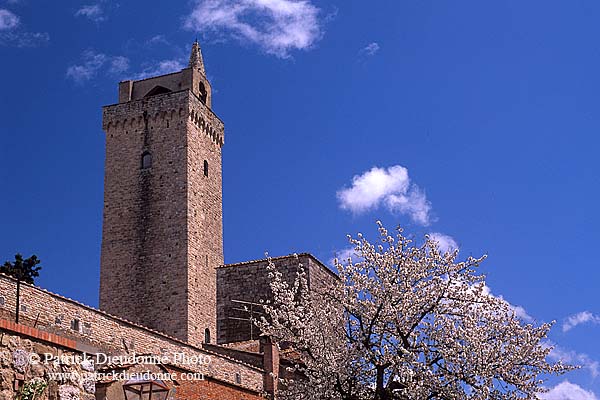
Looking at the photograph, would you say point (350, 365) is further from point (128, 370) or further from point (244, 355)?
point (244, 355)

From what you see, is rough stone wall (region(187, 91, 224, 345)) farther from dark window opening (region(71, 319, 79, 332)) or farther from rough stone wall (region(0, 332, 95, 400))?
rough stone wall (region(0, 332, 95, 400))

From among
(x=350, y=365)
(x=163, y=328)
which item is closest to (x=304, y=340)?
(x=350, y=365)

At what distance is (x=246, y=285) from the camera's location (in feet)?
104

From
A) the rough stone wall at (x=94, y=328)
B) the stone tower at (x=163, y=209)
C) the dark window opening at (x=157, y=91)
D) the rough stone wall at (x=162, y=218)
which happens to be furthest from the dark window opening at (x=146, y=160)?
the rough stone wall at (x=94, y=328)

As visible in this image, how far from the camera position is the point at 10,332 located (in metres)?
6.75

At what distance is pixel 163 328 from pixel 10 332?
26.8 m

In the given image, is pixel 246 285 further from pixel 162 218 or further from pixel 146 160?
pixel 146 160

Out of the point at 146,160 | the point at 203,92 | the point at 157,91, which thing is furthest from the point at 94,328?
the point at 203,92

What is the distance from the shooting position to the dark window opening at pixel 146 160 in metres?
36.1

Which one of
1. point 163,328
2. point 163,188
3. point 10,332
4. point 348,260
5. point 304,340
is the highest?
point 163,188

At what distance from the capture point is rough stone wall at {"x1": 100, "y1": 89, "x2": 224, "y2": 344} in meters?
33.7

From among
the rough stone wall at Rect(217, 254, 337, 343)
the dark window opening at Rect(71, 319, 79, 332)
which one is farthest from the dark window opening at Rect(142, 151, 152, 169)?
the dark window opening at Rect(71, 319, 79, 332)

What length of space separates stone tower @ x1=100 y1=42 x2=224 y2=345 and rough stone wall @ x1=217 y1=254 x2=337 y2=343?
181 cm

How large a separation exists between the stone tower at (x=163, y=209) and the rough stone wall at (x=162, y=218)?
4 centimetres
